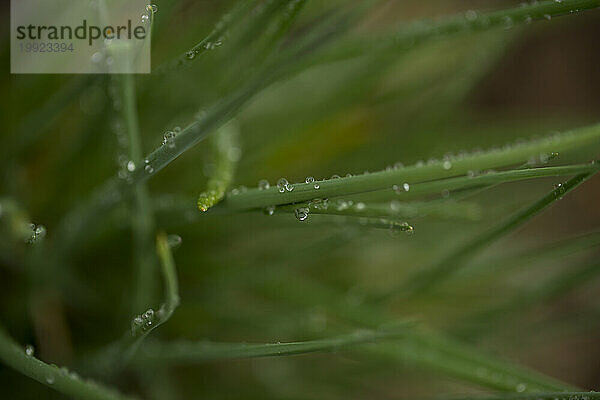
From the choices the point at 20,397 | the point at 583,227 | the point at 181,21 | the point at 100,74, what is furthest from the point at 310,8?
the point at 583,227

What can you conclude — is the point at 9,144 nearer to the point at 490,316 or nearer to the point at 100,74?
the point at 100,74

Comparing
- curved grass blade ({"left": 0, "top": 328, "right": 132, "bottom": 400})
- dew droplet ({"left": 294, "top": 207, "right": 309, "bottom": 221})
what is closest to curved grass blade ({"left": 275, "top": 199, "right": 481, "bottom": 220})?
dew droplet ({"left": 294, "top": 207, "right": 309, "bottom": 221})

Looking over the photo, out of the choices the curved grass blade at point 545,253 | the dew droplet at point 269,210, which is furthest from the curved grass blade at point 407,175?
the curved grass blade at point 545,253

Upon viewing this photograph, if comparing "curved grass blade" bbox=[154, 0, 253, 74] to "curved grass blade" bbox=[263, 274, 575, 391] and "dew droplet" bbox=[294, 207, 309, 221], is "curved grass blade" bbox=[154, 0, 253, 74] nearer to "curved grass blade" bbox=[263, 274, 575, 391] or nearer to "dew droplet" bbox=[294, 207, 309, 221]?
"dew droplet" bbox=[294, 207, 309, 221]

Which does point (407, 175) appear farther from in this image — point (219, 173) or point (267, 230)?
point (267, 230)

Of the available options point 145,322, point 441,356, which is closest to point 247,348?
point 145,322

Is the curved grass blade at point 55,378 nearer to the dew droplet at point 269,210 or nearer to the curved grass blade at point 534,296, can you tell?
the dew droplet at point 269,210
